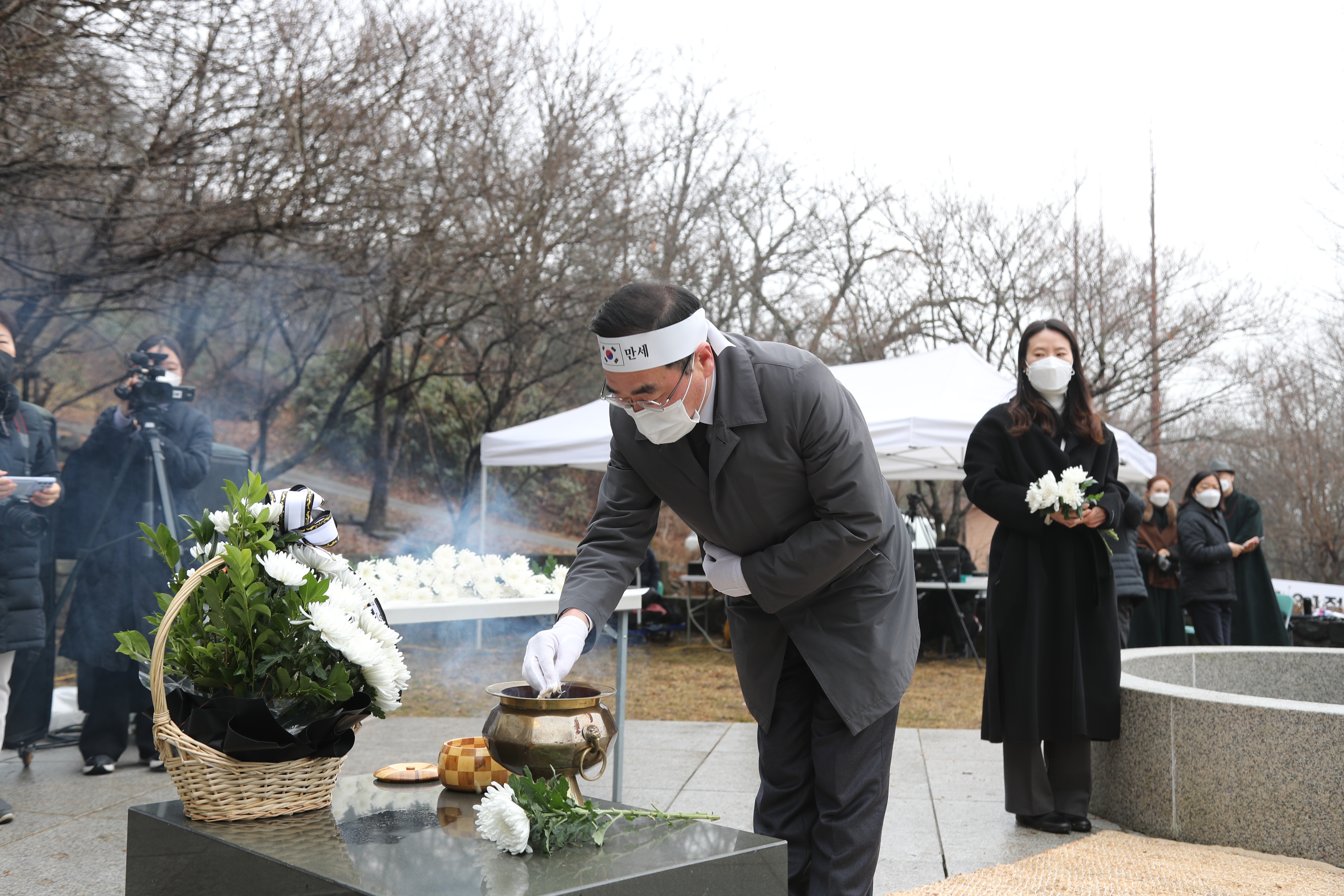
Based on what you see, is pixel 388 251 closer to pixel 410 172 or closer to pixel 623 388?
pixel 410 172

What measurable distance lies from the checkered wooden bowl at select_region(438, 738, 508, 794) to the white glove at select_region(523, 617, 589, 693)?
0.32m

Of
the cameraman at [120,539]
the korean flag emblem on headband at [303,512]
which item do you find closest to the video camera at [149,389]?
the cameraman at [120,539]

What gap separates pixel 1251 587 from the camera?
28.0ft

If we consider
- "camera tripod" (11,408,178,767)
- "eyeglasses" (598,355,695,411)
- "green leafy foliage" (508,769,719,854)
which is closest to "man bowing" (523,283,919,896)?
"eyeglasses" (598,355,695,411)

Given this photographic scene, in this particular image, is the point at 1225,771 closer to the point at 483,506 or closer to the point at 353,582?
the point at 353,582

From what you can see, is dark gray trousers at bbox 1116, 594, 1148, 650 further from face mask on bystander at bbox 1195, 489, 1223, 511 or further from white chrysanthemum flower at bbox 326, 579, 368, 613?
white chrysanthemum flower at bbox 326, 579, 368, 613

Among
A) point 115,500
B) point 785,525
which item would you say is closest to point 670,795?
point 785,525

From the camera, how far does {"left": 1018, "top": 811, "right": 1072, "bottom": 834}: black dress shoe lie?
4324mm

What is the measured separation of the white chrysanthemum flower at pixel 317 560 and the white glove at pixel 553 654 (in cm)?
50

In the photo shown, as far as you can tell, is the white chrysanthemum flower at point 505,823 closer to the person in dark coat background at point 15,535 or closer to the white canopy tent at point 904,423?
the person in dark coat background at point 15,535

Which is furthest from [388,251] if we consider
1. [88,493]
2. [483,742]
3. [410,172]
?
[483,742]

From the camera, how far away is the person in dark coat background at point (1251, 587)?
842cm

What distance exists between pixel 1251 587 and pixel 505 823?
8.28 metres

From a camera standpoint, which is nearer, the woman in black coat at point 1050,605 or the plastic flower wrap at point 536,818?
the plastic flower wrap at point 536,818
